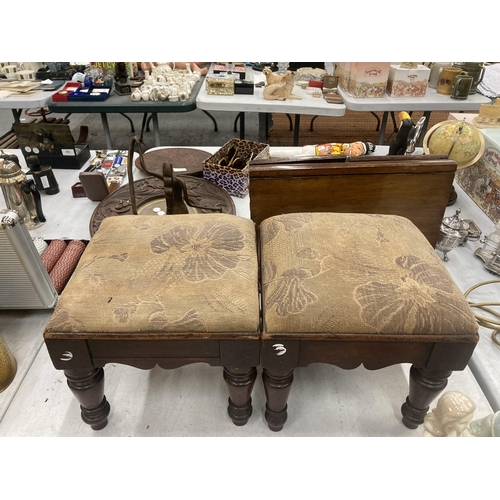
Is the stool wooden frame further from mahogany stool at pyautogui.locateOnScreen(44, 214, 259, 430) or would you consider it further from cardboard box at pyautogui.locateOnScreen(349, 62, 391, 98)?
cardboard box at pyautogui.locateOnScreen(349, 62, 391, 98)

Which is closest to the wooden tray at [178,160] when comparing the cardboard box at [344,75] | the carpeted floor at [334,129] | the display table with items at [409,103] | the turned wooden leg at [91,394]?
the turned wooden leg at [91,394]

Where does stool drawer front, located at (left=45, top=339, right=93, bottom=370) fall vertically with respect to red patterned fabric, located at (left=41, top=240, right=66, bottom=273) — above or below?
above

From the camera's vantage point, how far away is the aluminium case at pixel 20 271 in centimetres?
88

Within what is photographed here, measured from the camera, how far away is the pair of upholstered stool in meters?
0.69

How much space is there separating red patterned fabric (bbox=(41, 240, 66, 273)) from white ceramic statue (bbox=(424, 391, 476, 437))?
1054mm

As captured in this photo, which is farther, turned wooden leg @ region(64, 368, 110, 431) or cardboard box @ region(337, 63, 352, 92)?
cardboard box @ region(337, 63, 352, 92)

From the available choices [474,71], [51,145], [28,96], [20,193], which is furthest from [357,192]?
[28,96]

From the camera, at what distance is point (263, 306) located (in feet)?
2.40

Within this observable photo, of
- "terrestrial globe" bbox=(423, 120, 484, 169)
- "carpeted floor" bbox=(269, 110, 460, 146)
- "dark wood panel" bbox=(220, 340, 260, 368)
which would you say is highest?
"terrestrial globe" bbox=(423, 120, 484, 169)

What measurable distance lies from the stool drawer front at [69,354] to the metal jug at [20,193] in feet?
2.22

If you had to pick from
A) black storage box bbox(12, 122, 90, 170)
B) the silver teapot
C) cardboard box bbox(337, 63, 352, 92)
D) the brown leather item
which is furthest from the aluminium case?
cardboard box bbox(337, 63, 352, 92)

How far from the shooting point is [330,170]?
110cm

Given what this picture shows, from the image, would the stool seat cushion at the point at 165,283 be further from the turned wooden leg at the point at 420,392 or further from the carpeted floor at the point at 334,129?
the carpeted floor at the point at 334,129
